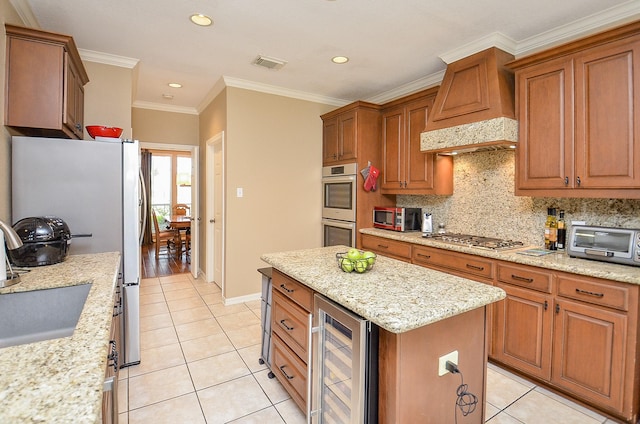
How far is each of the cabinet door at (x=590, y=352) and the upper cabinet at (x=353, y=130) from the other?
102 inches

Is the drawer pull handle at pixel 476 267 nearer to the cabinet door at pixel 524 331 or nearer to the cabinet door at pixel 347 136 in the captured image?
the cabinet door at pixel 524 331

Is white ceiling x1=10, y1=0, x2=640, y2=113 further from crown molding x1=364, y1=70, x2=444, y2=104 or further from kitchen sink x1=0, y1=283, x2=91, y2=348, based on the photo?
kitchen sink x1=0, y1=283, x2=91, y2=348

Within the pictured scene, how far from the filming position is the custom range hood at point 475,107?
2.58 metres

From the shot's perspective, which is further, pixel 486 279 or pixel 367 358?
pixel 486 279

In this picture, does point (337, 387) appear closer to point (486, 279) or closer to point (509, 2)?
point (486, 279)

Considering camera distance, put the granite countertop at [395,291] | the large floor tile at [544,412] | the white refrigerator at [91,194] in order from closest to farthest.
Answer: the granite countertop at [395,291]
the large floor tile at [544,412]
the white refrigerator at [91,194]

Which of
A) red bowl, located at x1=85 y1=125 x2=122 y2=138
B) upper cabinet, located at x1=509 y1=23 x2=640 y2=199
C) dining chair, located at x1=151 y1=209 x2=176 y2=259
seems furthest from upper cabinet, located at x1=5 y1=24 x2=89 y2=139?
dining chair, located at x1=151 y1=209 x2=176 y2=259

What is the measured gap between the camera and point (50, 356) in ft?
3.02

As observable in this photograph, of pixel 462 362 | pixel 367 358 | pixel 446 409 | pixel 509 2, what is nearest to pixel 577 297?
pixel 462 362

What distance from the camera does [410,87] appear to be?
13.0 feet

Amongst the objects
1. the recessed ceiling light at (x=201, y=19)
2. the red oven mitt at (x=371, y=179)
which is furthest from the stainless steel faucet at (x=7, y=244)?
the red oven mitt at (x=371, y=179)

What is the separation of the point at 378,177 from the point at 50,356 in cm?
359

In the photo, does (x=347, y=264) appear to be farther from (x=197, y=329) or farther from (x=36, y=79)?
(x=36, y=79)

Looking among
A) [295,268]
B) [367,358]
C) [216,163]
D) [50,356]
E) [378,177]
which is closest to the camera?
[50,356]
